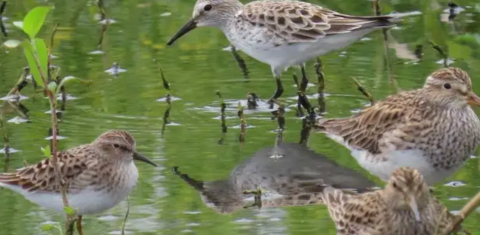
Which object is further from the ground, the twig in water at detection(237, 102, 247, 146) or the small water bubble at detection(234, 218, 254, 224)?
the small water bubble at detection(234, 218, 254, 224)

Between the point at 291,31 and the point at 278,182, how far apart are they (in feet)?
8.69

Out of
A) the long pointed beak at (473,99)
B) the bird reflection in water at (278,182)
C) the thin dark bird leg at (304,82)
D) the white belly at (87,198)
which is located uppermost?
the long pointed beak at (473,99)

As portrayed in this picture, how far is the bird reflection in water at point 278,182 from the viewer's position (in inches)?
364

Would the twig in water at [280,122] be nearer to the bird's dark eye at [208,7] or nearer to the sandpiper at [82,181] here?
the bird's dark eye at [208,7]

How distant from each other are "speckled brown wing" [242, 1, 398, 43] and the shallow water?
0.64m

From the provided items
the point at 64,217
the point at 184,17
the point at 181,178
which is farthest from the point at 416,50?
the point at 64,217

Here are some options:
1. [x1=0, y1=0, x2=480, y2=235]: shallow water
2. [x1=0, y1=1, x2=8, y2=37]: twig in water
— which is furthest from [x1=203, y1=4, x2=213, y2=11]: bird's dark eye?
[x1=0, y1=1, x2=8, y2=37]: twig in water

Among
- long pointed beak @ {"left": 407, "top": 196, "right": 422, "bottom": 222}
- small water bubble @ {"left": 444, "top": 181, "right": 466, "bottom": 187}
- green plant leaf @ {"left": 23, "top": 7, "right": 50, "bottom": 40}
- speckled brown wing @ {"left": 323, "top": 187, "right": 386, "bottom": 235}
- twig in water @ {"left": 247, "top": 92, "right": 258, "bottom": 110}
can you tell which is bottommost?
twig in water @ {"left": 247, "top": 92, "right": 258, "bottom": 110}

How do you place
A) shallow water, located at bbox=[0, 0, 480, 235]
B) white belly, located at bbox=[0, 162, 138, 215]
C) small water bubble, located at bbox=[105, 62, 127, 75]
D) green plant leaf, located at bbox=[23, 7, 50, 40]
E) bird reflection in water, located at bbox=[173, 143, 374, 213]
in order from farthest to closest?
small water bubble, located at bbox=[105, 62, 127, 75], bird reflection in water, located at bbox=[173, 143, 374, 213], shallow water, located at bbox=[0, 0, 480, 235], white belly, located at bbox=[0, 162, 138, 215], green plant leaf, located at bbox=[23, 7, 50, 40]

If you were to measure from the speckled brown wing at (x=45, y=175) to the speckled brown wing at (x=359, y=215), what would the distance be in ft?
6.14

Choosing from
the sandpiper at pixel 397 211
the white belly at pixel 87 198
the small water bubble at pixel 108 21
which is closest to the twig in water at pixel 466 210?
the sandpiper at pixel 397 211

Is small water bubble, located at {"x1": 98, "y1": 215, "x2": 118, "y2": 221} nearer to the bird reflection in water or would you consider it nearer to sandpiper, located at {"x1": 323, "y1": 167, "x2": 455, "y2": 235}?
the bird reflection in water

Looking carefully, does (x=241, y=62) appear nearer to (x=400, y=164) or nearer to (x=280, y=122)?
(x=280, y=122)

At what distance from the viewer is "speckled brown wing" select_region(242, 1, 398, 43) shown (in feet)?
38.4
